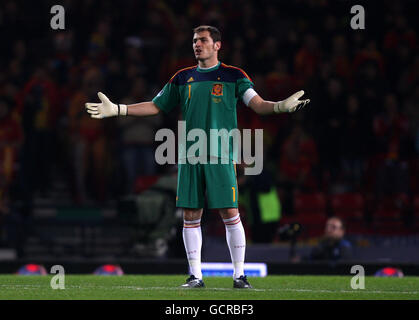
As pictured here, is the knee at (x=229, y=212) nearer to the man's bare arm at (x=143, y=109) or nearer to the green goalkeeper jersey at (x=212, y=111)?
the green goalkeeper jersey at (x=212, y=111)

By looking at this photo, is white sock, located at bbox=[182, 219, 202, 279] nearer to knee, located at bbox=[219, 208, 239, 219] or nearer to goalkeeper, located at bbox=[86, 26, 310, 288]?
goalkeeper, located at bbox=[86, 26, 310, 288]

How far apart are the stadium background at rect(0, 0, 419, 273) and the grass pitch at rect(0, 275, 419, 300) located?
355cm

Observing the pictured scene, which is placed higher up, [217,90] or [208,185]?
[217,90]

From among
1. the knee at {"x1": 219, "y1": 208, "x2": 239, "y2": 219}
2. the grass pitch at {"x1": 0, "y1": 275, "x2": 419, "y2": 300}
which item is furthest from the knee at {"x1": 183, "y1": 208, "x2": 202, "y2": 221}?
the grass pitch at {"x1": 0, "y1": 275, "x2": 419, "y2": 300}

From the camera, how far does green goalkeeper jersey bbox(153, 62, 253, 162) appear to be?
7.80m

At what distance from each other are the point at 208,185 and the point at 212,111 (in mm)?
619

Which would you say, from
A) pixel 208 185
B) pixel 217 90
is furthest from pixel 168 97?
pixel 208 185

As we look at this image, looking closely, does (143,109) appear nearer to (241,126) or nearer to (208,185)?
(208,185)

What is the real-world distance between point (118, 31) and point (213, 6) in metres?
1.88

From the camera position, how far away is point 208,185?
7.78 m

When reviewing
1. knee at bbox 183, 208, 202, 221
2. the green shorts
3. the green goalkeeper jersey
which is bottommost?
knee at bbox 183, 208, 202, 221

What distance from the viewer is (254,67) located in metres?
16.3
